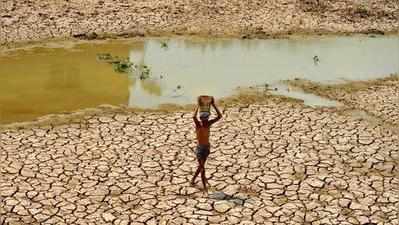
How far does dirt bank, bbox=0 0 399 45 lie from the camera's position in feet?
65.4

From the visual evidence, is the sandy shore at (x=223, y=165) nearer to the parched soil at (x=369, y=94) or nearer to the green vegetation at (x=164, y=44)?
the parched soil at (x=369, y=94)

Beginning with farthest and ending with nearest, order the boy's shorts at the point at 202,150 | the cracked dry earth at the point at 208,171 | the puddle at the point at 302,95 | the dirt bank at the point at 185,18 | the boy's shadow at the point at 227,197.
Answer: the dirt bank at the point at 185,18 → the puddle at the point at 302,95 → the boy's shadow at the point at 227,197 → the boy's shorts at the point at 202,150 → the cracked dry earth at the point at 208,171

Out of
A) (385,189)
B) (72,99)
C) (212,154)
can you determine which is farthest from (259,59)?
(385,189)

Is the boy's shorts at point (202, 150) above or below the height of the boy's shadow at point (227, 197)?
above

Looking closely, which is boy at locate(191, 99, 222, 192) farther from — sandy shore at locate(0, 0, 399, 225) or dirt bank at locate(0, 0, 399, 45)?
dirt bank at locate(0, 0, 399, 45)

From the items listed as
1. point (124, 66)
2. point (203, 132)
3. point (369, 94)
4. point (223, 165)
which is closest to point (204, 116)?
point (203, 132)

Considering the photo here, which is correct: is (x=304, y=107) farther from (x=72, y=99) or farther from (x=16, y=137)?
(x=16, y=137)

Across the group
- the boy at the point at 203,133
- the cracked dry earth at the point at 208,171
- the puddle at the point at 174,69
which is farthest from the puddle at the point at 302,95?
the boy at the point at 203,133

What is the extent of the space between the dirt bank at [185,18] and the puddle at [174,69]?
97 cm

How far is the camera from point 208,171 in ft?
34.9

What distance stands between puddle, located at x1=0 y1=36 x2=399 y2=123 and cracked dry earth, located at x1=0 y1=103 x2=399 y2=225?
1.54 m

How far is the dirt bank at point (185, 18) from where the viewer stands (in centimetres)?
1994

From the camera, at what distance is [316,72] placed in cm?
1753

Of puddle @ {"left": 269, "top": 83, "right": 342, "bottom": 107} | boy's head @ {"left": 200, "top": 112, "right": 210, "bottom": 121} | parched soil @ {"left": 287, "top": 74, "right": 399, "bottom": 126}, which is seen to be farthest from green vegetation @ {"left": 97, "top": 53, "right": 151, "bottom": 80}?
boy's head @ {"left": 200, "top": 112, "right": 210, "bottom": 121}
